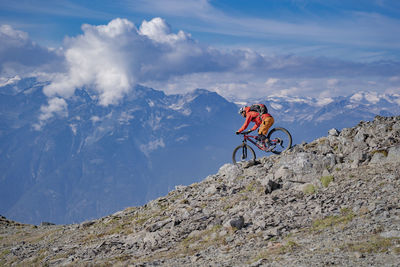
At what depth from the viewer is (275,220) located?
1430 cm

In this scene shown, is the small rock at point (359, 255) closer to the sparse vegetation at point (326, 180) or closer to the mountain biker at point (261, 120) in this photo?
the sparse vegetation at point (326, 180)

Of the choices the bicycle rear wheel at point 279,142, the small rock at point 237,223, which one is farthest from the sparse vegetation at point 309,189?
the bicycle rear wheel at point 279,142

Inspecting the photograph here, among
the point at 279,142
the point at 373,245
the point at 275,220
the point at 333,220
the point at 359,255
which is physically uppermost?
the point at 279,142

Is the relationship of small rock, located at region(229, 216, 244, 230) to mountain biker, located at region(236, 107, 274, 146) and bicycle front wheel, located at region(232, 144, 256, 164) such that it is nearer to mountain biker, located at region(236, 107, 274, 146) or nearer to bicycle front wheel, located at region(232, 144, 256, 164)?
mountain biker, located at region(236, 107, 274, 146)

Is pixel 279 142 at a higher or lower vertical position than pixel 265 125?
lower

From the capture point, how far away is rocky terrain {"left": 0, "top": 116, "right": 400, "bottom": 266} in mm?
10898

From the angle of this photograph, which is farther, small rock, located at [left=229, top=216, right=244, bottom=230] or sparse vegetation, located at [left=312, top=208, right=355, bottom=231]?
small rock, located at [left=229, top=216, right=244, bottom=230]

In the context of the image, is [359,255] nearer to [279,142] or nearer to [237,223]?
[237,223]

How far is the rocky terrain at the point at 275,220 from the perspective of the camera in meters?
10.9

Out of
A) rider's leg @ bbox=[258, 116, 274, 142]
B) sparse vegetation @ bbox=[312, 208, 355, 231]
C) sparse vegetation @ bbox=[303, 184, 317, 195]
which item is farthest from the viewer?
rider's leg @ bbox=[258, 116, 274, 142]

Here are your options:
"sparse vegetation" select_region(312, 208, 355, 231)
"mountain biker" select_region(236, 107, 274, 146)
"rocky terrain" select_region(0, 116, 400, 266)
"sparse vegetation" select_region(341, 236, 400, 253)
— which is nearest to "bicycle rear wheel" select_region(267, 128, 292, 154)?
"mountain biker" select_region(236, 107, 274, 146)

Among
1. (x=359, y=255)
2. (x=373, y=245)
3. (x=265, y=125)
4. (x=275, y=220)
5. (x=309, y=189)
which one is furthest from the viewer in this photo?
(x=265, y=125)

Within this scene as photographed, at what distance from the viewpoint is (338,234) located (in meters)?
11.6

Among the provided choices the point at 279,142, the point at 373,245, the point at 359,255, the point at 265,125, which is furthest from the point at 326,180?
the point at 359,255
